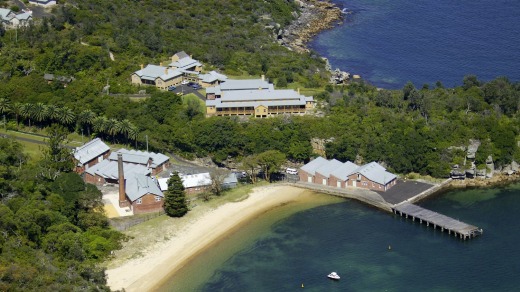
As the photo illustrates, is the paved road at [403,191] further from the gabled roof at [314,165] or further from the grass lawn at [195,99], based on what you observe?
the grass lawn at [195,99]

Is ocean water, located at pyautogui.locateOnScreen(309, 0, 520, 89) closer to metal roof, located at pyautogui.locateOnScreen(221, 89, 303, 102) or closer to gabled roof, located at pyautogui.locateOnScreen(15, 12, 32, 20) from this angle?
metal roof, located at pyautogui.locateOnScreen(221, 89, 303, 102)

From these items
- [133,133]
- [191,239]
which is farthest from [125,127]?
[191,239]

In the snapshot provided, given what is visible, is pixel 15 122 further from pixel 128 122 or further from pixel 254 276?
pixel 254 276

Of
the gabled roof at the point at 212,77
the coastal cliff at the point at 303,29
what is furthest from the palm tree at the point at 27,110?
the coastal cliff at the point at 303,29

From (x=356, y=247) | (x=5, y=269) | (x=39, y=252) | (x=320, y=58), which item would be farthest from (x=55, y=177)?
(x=320, y=58)

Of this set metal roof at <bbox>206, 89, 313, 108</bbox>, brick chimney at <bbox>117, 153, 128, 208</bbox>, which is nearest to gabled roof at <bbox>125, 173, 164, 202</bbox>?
brick chimney at <bbox>117, 153, 128, 208</bbox>
